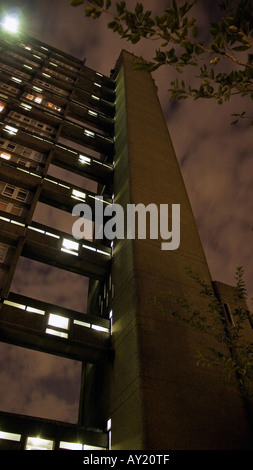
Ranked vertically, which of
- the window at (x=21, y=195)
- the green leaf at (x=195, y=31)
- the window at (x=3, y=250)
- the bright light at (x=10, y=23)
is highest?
the bright light at (x=10, y=23)

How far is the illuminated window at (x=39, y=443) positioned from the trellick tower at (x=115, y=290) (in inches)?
3.6

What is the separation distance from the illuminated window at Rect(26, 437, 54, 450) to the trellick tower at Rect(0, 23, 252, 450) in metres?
0.09

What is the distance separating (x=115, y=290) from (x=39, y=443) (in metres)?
8.73

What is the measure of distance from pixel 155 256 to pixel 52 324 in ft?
22.9

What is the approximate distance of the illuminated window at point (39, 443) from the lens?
46.1 ft

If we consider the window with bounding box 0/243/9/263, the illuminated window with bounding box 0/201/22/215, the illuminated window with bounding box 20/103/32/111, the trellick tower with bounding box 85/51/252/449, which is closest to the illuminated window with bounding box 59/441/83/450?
the trellick tower with bounding box 85/51/252/449

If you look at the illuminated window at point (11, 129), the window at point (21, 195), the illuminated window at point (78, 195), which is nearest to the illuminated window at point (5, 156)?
the illuminated window at point (11, 129)

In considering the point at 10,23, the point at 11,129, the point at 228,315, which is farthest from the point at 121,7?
the point at 10,23

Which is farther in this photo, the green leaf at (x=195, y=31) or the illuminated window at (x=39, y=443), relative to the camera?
the illuminated window at (x=39, y=443)

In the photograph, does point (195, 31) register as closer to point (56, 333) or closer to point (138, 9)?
point (138, 9)

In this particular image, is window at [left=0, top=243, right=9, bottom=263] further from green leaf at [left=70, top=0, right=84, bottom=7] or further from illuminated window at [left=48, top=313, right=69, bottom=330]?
green leaf at [left=70, top=0, right=84, bottom=7]

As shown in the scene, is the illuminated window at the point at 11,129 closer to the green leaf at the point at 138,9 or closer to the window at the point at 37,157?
the window at the point at 37,157

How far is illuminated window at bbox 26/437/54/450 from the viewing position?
14.1 metres

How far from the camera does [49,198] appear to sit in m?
26.2
